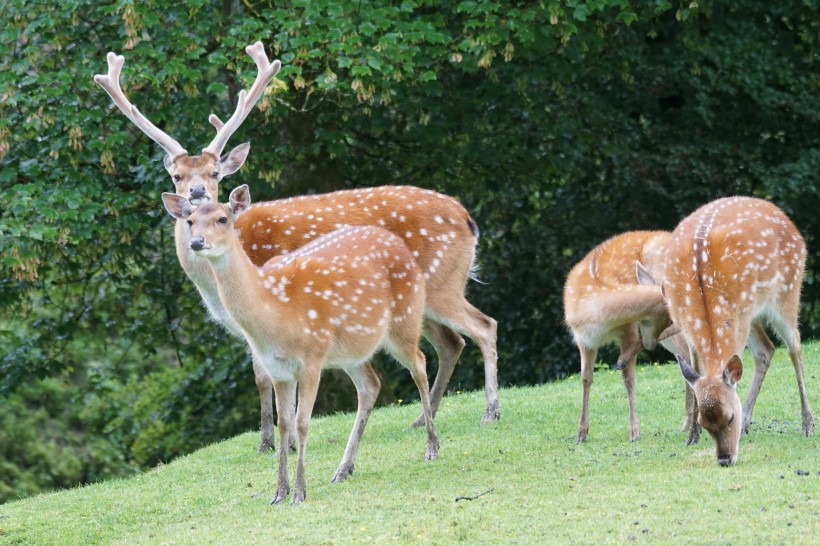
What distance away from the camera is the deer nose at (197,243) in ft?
23.5

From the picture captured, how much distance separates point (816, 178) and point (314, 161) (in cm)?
535

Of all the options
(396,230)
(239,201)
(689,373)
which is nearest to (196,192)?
(239,201)

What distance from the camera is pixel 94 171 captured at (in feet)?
42.3

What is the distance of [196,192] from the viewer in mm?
8719

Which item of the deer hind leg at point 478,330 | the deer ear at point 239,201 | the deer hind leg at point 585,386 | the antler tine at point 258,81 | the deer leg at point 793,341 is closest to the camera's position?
the deer ear at point 239,201

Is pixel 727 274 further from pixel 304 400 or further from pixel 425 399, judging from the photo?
pixel 304 400

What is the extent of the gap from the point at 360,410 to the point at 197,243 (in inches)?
66.3

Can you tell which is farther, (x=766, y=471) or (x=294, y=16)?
(x=294, y=16)

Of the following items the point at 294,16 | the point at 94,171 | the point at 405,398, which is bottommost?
the point at 405,398

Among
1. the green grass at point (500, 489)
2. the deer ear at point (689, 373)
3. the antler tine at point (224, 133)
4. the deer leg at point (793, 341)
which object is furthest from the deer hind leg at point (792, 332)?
the antler tine at point (224, 133)

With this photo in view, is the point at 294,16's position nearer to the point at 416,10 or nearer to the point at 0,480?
the point at 416,10

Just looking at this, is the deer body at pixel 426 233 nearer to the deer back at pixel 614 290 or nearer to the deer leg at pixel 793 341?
the deer back at pixel 614 290

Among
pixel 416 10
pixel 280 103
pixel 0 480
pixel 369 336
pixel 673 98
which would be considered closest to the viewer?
pixel 369 336

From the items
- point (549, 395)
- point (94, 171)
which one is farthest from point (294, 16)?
point (549, 395)
